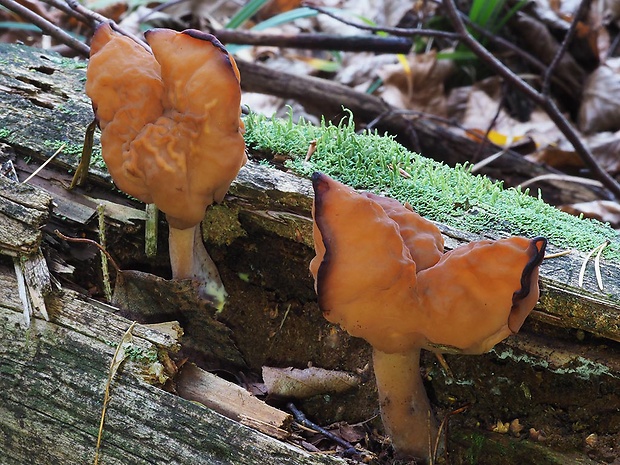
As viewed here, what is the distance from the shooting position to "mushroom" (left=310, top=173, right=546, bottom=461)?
155 centimetres

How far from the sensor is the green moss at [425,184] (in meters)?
2.20

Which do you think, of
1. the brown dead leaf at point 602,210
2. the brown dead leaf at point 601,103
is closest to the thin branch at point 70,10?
the brown dead leaf at point 602,210

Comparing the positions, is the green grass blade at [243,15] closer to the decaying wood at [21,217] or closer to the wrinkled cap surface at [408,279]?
the decaying wood at [21,217]

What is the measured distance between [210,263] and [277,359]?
1.52ft

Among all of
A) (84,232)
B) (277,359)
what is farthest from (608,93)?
(84,232)

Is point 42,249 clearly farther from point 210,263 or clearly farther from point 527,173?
point 527,173

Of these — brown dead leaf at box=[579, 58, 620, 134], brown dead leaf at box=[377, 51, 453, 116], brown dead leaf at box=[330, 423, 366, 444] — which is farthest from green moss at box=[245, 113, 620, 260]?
brown dead leaf at box=[579, 58, 620, 134]

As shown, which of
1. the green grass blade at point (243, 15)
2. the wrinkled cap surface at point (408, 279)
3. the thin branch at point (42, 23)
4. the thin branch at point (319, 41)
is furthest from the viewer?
the green grass blade at point (243, 15)

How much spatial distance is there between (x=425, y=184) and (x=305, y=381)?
0.88 metres

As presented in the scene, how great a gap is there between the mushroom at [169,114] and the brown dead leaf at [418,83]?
3.50 m

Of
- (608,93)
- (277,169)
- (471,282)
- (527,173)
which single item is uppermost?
(471,282)

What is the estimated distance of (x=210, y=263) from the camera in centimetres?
242

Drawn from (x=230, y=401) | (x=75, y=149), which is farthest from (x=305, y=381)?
(x=75, y=149)

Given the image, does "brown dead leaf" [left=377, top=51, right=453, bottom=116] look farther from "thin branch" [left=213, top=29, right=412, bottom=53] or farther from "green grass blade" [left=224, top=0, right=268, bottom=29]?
"green grass blade" [left=224, top=0, right=268, bottom=29]
